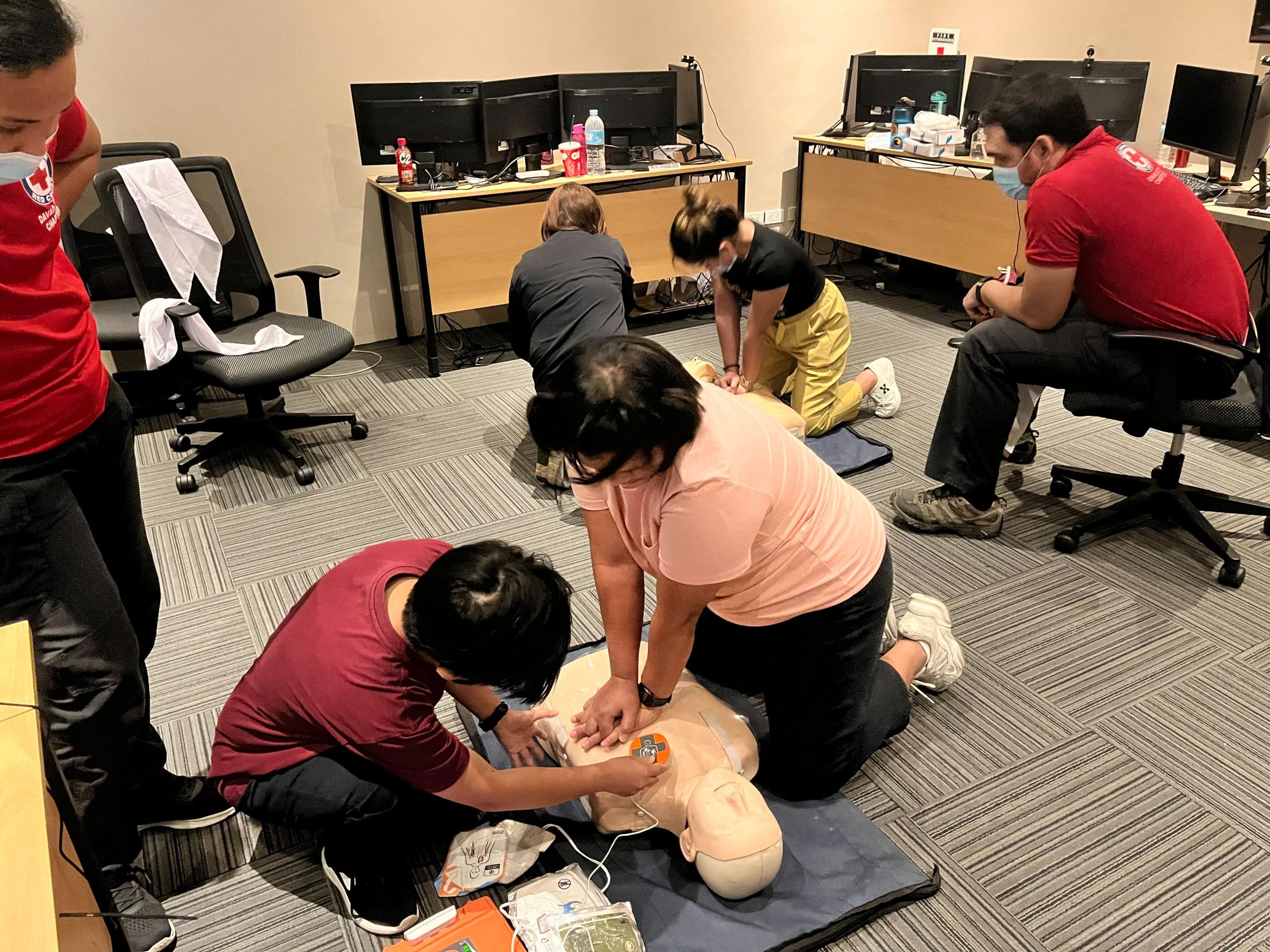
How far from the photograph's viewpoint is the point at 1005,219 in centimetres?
388

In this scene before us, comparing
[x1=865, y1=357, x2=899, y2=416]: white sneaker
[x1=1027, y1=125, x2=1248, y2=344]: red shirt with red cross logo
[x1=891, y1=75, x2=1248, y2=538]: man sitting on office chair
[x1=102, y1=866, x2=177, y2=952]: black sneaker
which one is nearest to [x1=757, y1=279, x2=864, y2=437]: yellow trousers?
[x1=865, y1=357, x2=899, y2=416]: white sneaker

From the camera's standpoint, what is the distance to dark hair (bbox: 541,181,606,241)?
2.85m

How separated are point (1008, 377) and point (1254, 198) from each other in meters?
1.80

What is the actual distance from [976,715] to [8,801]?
1744 mm

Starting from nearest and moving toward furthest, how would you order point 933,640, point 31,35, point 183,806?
point 31,35 → point 183,806 → point 933,640

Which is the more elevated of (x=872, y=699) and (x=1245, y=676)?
(x=872, y=699)

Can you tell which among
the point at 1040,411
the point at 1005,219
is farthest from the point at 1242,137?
the point at 1040,411

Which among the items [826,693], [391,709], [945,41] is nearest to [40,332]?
[391,709]

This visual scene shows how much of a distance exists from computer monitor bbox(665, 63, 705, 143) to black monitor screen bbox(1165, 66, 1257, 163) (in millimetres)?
2087

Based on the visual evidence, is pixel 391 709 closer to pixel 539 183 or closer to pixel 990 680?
pixel 990 680

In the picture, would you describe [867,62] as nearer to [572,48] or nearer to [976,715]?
→ [572,48]

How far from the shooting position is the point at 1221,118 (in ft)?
11.1

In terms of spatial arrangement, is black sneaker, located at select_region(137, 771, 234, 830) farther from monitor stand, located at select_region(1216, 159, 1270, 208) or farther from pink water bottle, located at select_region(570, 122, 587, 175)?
→ monitor stand, located at select_region(1216, 159, 1270, 208)

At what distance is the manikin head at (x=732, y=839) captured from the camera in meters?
1.44
